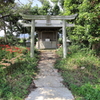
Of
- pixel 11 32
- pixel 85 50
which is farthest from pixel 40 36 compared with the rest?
pixel 85 50

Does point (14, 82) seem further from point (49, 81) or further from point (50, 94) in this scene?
point (50, 94)

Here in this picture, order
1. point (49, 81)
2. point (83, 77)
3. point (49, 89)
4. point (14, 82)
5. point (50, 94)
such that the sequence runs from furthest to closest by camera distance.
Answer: point (83, 77), point (49, 81), point (14, 82), point (49, 89), point (50, 94)

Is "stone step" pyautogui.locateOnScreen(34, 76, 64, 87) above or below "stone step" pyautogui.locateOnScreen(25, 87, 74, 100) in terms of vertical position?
above

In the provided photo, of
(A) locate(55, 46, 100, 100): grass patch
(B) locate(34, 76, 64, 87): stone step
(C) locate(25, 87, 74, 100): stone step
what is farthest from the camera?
(B) locate(34, 76, 64, 87): stone step

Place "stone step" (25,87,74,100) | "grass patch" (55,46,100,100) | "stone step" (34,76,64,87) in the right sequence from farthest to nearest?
1. "stone step" (34,76,64,87)
2. "grass patch" (55,46,100,100)
3. "stone step" (25,87,74,100)

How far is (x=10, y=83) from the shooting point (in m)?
3.78

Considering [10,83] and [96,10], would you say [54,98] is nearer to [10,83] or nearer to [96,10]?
[10,83]

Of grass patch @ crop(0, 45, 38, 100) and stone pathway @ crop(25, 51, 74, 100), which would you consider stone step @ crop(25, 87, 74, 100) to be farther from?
grass patch @ crop(0, 45, 38, 100)

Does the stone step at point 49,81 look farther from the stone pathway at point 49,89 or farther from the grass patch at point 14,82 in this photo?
the grass patch at point 14,82

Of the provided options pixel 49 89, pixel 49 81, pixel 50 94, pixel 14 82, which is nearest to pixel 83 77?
pixel 49 81

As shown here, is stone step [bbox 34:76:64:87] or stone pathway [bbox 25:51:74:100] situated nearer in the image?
stone pathway [bbox 25:51:74:100]

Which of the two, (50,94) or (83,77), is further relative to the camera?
(83,77)

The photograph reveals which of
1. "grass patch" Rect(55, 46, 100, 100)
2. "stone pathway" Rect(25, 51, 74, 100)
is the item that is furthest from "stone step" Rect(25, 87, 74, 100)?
"grass patch" Rect(55, 46, 100, 100)

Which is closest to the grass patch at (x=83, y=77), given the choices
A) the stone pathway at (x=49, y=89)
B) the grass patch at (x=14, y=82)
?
the stone pathway at (x=49, y=89)
